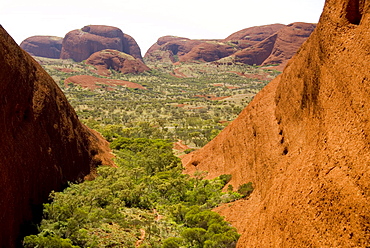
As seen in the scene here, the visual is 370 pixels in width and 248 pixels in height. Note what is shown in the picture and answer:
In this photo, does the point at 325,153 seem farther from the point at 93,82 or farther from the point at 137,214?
the point at 93,82

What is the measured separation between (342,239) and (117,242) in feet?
38.8

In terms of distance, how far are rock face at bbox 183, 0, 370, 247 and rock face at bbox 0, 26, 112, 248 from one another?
11819 millimetres

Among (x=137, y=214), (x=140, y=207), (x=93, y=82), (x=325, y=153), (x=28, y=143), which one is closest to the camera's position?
(x=325, y=153)

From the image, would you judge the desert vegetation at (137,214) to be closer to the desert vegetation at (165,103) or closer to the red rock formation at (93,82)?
the desert vegetation at (165,103)

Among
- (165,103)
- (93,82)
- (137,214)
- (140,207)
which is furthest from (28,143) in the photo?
(93,82)

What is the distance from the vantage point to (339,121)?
36.1 feet

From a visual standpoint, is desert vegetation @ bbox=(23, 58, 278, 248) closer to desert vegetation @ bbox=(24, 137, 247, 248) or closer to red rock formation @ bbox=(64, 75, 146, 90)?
desert vegetation @ bbox=(24, 137, 247, 248)

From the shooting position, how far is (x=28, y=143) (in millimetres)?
17750

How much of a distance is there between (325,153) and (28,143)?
16771mm

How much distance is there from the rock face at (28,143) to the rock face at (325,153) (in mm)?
11819

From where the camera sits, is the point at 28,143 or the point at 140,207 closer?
the point at 28,143

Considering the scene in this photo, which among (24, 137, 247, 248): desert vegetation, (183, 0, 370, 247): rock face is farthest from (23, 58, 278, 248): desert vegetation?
(183, 0, 370, 247): rock face

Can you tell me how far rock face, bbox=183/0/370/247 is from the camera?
8.94m

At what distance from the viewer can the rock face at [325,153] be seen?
8.94m
